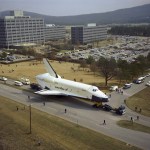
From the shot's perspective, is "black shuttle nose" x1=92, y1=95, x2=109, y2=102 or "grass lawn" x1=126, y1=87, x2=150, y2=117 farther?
"black shuttle nose" x1=92, y1=95, x2=109, y2=102

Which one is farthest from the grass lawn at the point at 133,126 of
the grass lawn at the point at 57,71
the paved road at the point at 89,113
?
the grass lawn at the point at 57,71

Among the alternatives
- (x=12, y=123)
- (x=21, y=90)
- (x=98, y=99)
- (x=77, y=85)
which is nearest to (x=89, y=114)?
(x=98, y=99)

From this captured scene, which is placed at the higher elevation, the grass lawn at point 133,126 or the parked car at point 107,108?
the parked car at point 107,108

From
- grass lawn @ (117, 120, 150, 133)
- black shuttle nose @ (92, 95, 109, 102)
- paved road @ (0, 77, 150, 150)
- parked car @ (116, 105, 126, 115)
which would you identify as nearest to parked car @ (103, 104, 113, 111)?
paved road @ (0, 77, 150, 150)

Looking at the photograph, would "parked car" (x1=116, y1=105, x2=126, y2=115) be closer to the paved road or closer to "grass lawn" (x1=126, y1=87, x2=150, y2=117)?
the paved road

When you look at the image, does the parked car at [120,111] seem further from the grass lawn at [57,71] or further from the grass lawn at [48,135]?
the grass lawn at [57,71]

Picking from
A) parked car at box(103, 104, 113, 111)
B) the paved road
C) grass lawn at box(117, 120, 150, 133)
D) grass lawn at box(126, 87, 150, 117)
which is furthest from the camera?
grass lawn at box(126, 87, 150, 117)
